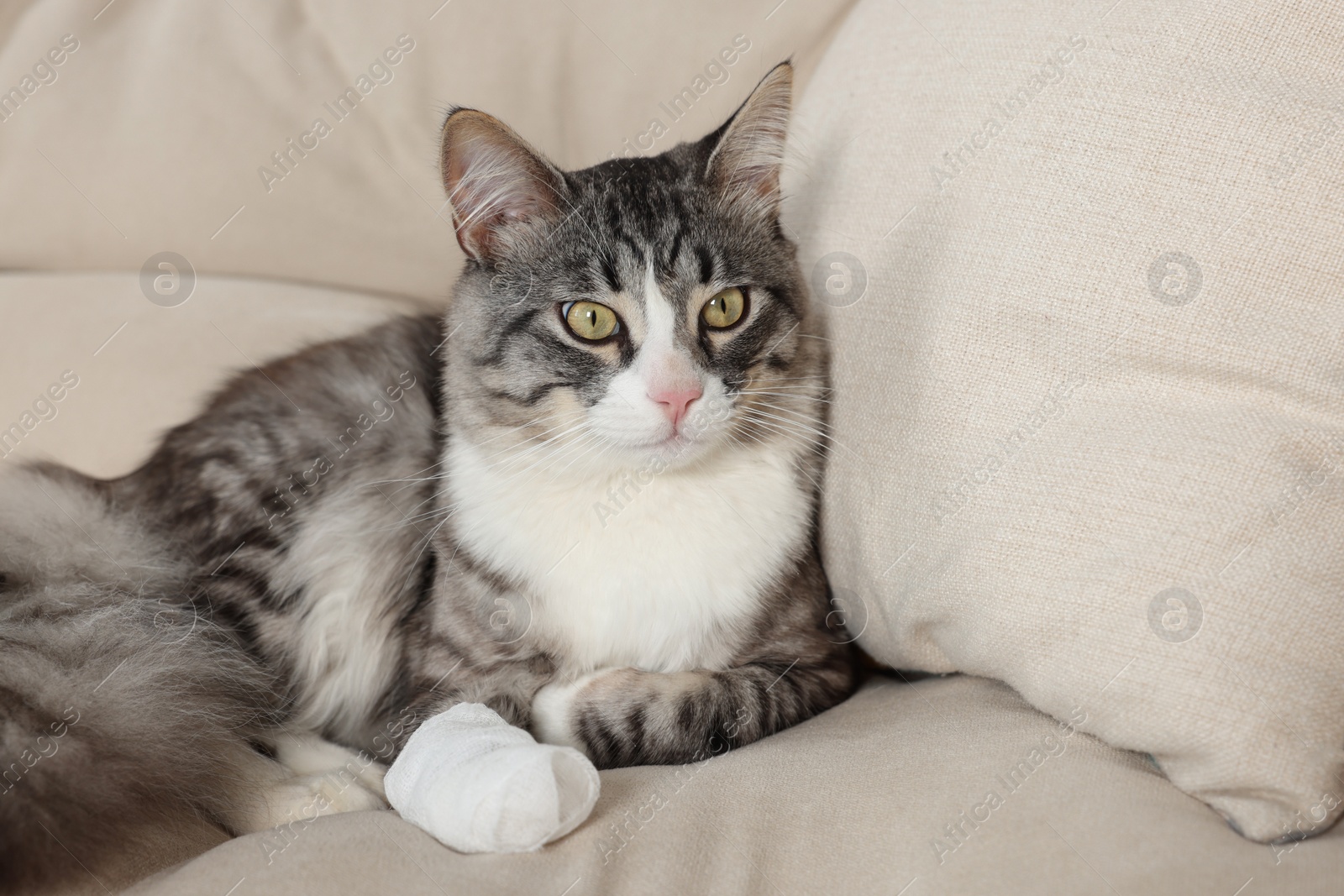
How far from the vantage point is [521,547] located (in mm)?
1419

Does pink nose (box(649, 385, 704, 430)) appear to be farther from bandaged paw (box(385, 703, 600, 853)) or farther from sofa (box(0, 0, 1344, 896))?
bandaged paw (box(385, 703, 600, 853))

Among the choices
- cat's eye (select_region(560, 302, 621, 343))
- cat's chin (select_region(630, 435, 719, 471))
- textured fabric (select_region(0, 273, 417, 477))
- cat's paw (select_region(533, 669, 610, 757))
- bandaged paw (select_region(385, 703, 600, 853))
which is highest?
textured fabric (select_region(0, 273, 417, 477))

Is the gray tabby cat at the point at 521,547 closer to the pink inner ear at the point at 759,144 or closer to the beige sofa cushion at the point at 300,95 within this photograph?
the pink inner ear at the point at 759,144

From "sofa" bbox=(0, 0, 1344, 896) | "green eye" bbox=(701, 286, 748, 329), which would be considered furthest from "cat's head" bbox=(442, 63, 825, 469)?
"sofa" bbox=(0, 0, 1344, 896)

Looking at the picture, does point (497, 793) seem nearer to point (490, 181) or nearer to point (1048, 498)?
point (1048, 498)

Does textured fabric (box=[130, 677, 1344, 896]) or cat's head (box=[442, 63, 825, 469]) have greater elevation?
cat's head (box=[442, 63, 825, 469])

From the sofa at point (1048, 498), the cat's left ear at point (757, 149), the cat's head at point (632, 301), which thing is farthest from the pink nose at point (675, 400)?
the cat's left ear at point (757, 149)

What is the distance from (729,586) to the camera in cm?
141

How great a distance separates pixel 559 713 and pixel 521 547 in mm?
252

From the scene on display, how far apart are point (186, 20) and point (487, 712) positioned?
175 centimetres

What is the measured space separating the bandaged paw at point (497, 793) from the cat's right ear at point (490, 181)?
739mm

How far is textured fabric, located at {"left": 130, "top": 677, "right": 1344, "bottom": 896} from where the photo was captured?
96 centimetres

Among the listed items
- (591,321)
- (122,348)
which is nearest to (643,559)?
(591,321)

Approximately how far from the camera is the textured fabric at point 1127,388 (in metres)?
1.00
